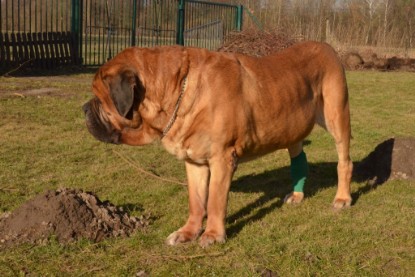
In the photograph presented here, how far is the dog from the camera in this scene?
175 inches

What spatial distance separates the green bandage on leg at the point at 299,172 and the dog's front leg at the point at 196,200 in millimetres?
Result: 1532

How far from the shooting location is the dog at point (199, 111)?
4457 millimetres

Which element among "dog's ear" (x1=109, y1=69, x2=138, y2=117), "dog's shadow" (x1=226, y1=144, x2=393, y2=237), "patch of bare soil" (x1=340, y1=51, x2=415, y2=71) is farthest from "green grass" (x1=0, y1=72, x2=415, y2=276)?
"patch of bare soil" (x1=340, y1=51, x2=415, y2=71)

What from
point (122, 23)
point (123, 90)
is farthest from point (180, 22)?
point (123, 90)

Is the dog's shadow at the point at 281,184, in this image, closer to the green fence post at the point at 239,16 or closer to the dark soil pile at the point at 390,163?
the dark soil pile at the point at 390,163

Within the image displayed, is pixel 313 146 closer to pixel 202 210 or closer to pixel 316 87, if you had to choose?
pixel 316 87

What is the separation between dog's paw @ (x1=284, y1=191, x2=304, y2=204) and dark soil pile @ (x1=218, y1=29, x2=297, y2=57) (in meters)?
16.7

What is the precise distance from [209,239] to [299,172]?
6.56 ft

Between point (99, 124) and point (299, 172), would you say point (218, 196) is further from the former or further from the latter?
point (299, 172)

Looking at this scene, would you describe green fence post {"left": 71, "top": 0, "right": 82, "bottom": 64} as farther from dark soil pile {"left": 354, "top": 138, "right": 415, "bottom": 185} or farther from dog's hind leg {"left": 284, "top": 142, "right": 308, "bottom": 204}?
dog's hind leg {"left": 284, "top": 142, "right": 308, "bottom": 204}

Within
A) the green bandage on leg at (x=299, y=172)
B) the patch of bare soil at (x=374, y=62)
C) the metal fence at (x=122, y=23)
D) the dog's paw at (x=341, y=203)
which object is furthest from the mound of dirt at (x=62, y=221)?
the patch of bare soil at (x=374, y=62)

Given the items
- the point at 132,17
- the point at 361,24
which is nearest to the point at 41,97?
the point at 132,17

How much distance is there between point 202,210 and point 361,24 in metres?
31.0

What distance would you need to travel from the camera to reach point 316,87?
5836 millimetres
